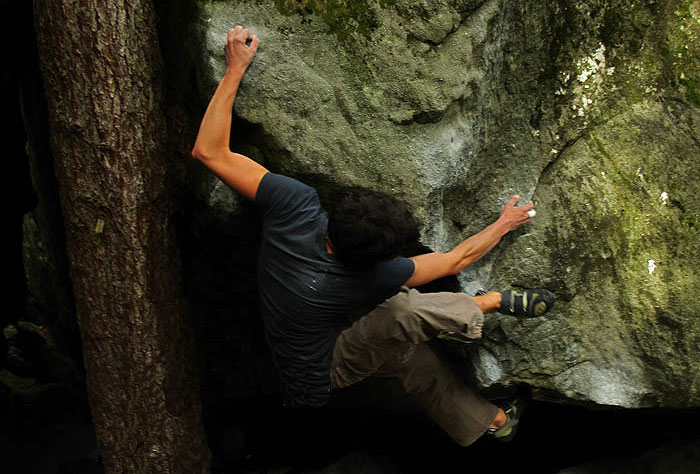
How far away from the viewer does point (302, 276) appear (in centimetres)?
289

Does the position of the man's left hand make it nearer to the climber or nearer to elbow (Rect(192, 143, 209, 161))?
the climber

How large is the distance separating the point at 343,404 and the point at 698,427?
2.40m

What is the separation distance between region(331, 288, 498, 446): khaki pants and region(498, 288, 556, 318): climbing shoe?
0.21 metres

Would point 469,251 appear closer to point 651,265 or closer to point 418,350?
point 418,350

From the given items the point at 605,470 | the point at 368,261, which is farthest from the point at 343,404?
the point at 368,261

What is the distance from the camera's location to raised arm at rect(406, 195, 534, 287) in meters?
3.10

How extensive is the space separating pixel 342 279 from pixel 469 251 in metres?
0.75

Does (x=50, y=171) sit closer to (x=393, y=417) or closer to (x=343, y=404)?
(x=343, y=404)

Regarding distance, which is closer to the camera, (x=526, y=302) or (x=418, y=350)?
(x=526, y=302)

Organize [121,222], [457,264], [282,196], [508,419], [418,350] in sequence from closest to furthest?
[282,196] < [121,222] < [457,264] < [418,350] < [508,419]

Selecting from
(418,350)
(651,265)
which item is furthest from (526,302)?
(651,265)

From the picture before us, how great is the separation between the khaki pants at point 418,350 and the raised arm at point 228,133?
87 cm

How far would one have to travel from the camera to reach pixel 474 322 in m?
3.12

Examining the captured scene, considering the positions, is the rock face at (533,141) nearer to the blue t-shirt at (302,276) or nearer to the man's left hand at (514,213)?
the man's left hand at (514,213)
